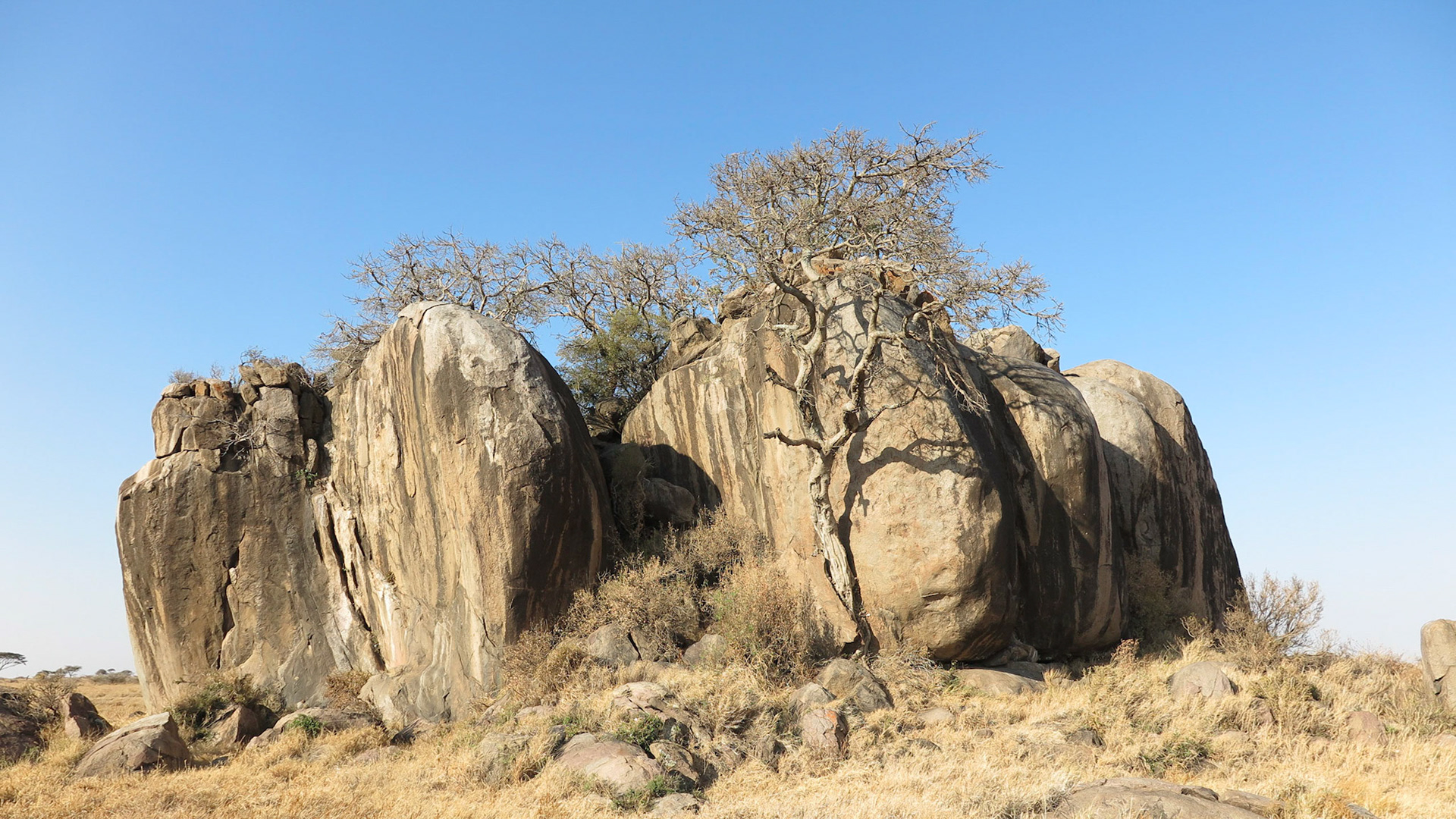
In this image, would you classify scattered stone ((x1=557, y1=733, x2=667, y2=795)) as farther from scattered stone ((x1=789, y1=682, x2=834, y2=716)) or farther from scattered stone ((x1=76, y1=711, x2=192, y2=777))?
scattered stone ((x1=76, y1=711, x2=192, y2=777))

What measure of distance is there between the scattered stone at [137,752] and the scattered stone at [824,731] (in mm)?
8033

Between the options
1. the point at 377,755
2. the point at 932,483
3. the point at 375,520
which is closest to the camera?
the point at 377,755

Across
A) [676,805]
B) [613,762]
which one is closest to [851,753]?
[676,805]

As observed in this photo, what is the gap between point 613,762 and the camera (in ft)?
33.6

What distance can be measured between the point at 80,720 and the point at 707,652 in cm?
911

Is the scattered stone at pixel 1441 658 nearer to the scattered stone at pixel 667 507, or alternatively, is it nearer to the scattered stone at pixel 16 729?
the scattered stone at pixel 667 507

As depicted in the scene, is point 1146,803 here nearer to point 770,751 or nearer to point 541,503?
point 770,751

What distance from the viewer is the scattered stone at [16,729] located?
41.9 feet

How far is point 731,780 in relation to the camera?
1032 centimetres

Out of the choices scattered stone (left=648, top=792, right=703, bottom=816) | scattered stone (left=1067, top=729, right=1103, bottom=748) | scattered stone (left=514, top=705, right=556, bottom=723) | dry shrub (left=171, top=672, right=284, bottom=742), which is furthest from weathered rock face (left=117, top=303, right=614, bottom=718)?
scattered stone (left=1067, top=729, right=1103, bottom=748)

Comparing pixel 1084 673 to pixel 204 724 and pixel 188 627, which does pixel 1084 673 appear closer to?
pixel 204 724

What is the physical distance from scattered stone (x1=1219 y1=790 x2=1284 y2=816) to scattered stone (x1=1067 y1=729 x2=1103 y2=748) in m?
2.17

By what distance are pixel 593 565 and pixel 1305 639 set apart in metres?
12.6

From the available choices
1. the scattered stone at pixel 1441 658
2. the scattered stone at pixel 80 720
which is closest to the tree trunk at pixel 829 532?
the scattered stone at pixel 1441 658
